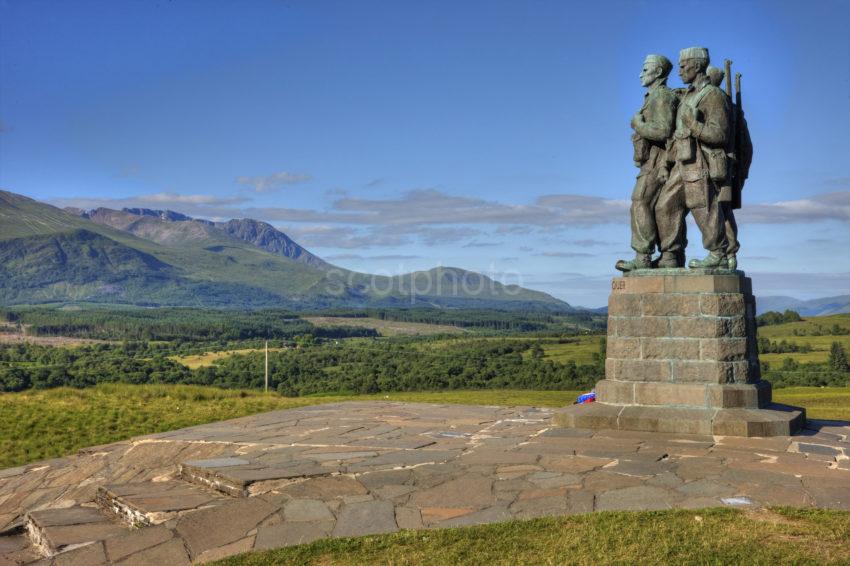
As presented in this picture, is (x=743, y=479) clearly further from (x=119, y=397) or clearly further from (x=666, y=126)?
(x=119, y=397)

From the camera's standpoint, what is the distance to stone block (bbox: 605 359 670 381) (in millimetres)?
10625

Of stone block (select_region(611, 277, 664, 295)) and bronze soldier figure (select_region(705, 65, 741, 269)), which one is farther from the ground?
bronze soldier figure (select_region(705, 65, 741, 269))

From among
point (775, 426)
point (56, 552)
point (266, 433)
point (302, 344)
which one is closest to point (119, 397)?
point (266, 433)

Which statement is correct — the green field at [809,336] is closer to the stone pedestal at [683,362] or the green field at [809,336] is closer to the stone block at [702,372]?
the stone pedestal at [683,362]

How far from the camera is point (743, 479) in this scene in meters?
7.40

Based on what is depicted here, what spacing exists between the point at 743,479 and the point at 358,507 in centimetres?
376

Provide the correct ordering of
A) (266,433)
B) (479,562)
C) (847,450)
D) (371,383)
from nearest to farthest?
(479,562) → (847,450) → (266,433) → (371,383)

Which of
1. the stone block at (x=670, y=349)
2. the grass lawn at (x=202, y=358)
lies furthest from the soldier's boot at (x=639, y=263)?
the grass lawn at (x=202, y=358)

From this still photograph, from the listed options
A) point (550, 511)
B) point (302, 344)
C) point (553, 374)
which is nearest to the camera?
point (550, 511)

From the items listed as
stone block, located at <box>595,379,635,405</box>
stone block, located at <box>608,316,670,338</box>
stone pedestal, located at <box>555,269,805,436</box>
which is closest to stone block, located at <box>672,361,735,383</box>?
stone pedestal, located at <box>555,269,805,436</box>

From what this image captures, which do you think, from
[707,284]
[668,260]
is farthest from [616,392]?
[668,260]

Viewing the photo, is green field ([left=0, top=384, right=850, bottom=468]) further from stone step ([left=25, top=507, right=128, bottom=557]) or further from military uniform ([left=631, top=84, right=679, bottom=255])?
military uniform ([left=631, top=84, right=679, bottom=255])

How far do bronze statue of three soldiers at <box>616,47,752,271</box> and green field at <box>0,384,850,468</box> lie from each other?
8.55m

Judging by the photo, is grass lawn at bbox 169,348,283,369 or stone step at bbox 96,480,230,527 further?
grass lawn at bbox 169,348,283,369
